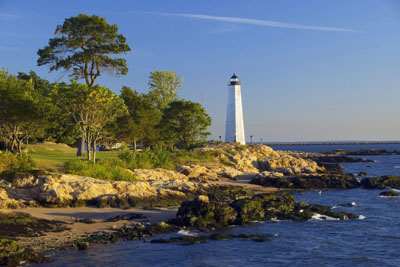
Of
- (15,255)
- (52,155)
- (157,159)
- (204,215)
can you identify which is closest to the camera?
(15,255)

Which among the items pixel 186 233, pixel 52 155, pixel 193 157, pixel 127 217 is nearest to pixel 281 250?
pixel 186 233

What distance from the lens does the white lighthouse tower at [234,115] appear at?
75000 mm

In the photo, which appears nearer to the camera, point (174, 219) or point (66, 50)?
point (174, 219)

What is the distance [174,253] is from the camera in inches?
621

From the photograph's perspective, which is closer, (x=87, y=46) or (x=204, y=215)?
(x=204, y=215)

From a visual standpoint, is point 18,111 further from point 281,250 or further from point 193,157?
point 281,250

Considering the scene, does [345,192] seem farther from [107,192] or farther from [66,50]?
[66,50]

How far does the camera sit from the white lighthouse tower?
246 ft

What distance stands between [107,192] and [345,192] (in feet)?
66.7

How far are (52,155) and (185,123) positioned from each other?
20.9 metres

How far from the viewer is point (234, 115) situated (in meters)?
75.4

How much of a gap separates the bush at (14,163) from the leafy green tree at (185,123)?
89.2 ft

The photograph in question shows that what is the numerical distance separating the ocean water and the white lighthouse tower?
53048 mm

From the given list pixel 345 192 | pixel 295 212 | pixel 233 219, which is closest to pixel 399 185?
pixel 345 192
